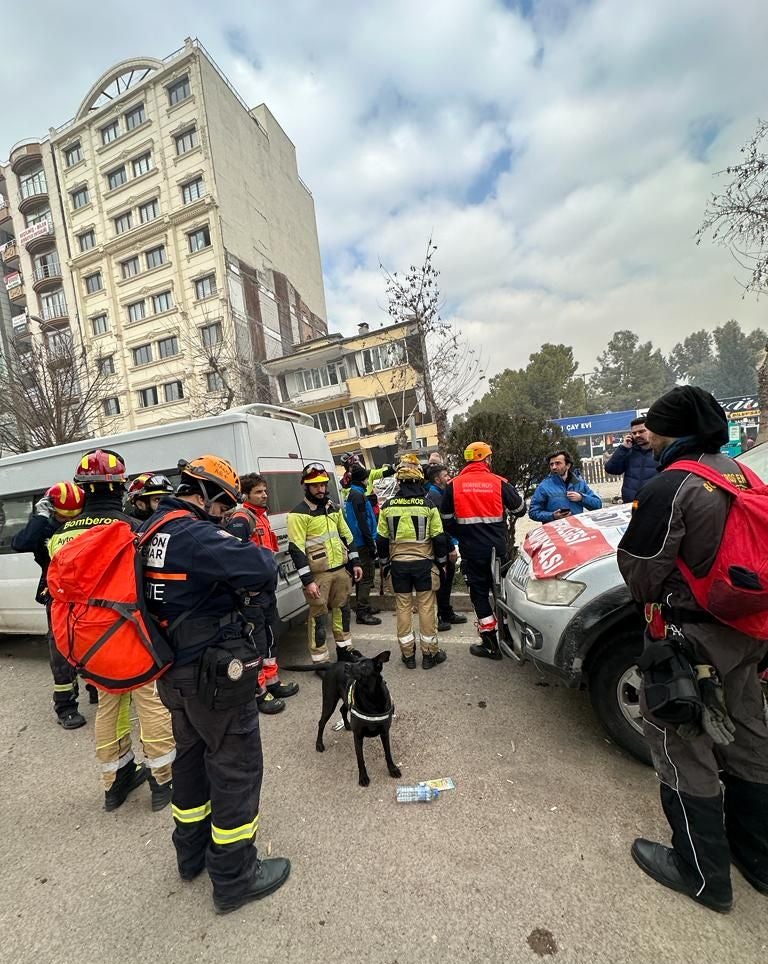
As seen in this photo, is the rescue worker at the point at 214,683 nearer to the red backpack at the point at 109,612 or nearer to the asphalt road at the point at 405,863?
the red backpack at the point at 109,612

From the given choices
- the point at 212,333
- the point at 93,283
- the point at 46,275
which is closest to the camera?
the point at 212,333

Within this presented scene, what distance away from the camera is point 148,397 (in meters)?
27.4

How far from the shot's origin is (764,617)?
5.13 feet

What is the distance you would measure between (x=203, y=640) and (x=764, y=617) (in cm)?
216

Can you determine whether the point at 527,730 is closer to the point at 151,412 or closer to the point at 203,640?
the point at 203,640

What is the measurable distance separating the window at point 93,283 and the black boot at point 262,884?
3482 cm

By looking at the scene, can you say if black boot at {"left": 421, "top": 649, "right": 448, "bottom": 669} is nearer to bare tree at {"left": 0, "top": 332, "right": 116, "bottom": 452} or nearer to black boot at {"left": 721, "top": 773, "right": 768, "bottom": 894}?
black boot at {"left": 721, "top": 773, "right": 768, "bottom": 894}

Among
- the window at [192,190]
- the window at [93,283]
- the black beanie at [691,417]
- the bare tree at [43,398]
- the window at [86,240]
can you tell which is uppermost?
the window at [192,190]

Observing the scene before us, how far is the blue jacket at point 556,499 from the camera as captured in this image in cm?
459

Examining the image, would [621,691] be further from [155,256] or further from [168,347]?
[155,256]

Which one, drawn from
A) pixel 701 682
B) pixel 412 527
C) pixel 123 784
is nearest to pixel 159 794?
pixel 123 784

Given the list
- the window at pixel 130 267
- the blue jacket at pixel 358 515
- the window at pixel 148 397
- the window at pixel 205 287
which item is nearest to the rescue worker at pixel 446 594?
the blue jacket at pixel 358 515

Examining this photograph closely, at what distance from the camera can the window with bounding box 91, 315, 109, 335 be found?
93.3 feet

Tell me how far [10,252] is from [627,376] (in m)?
80.1
